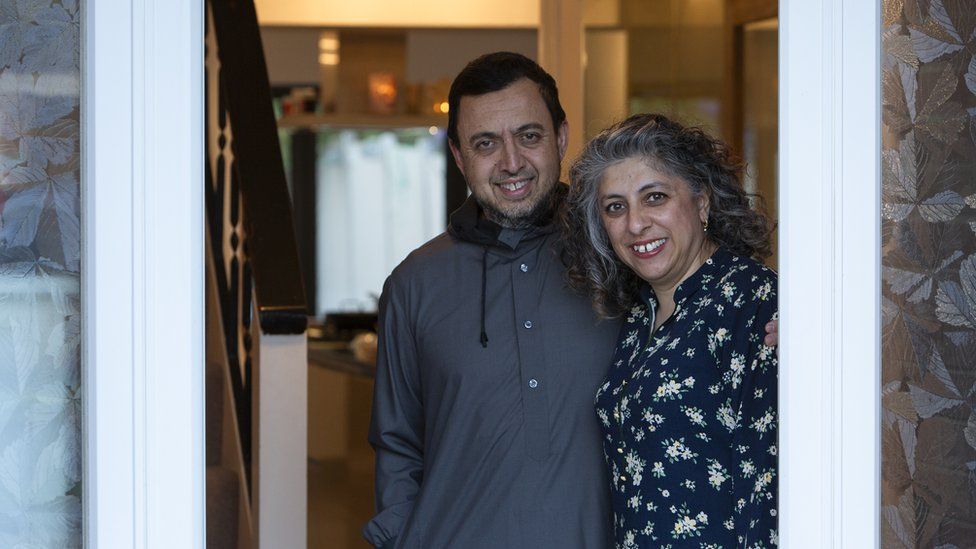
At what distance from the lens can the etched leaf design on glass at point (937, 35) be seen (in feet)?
5.20

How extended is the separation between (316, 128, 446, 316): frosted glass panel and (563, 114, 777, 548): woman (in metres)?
7.63

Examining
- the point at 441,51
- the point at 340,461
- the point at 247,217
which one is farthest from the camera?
the point at 441,51

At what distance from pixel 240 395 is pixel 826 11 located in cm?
249

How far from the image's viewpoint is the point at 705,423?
6.04ft

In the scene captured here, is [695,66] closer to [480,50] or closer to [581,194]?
[480,50]

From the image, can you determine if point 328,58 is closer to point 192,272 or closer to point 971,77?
point 192,272

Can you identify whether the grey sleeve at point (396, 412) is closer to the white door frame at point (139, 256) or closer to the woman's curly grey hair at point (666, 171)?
the woman's curly grey hair at point (666, 171)

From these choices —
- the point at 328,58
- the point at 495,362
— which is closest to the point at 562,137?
the point at 495,362

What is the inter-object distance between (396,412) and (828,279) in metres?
1.15

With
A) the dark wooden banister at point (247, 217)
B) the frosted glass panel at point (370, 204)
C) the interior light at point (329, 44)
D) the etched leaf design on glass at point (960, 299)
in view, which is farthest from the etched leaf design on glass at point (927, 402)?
the frosted glass panel at point (370, 204)

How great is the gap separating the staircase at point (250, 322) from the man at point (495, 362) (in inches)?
30.5

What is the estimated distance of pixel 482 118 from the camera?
2293 millimetres

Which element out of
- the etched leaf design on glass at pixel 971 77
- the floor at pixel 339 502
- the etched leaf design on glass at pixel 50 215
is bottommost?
the floor at pixel 339 502

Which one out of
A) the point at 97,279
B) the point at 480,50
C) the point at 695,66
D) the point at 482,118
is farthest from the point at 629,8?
the point at 97,279
